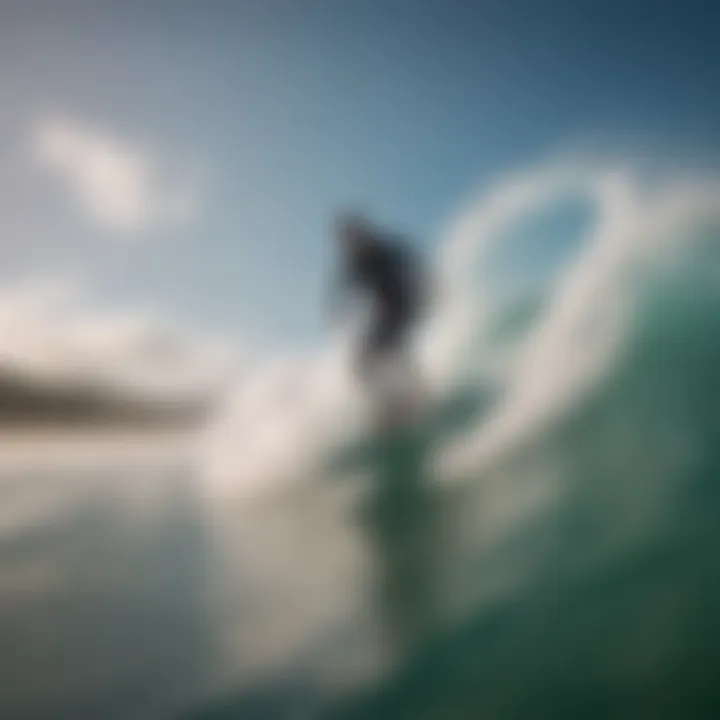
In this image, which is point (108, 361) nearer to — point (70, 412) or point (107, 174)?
point (70, 412)

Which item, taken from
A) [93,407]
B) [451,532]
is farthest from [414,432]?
[93,407]

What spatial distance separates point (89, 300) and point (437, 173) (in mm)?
732

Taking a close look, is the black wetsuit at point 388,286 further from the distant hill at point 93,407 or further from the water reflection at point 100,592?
the water reflection at point 100,592

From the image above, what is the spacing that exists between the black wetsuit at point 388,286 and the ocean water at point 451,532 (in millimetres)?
75

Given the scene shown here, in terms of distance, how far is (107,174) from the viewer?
124 cm

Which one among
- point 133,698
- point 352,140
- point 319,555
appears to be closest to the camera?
point 133,698

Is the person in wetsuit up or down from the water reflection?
up

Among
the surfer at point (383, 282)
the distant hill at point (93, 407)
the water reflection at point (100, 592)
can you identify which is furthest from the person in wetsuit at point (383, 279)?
the water reflection at point (100, 592)

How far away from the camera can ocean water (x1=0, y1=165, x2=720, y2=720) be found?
1.12 metres

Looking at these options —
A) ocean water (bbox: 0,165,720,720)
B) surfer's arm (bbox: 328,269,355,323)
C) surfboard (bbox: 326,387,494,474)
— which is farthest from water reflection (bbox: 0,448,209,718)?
surfer's arm (bbox: 328,269,355,323)

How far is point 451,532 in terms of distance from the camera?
1.23 meters

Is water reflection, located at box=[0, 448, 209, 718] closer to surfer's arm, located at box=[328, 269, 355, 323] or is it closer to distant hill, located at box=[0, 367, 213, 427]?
distant hill, located at box=[0, 367, 213, 427]

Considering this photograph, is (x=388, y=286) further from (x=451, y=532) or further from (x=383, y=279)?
(x=451, y=532)

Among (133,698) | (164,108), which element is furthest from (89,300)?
(133,698)
